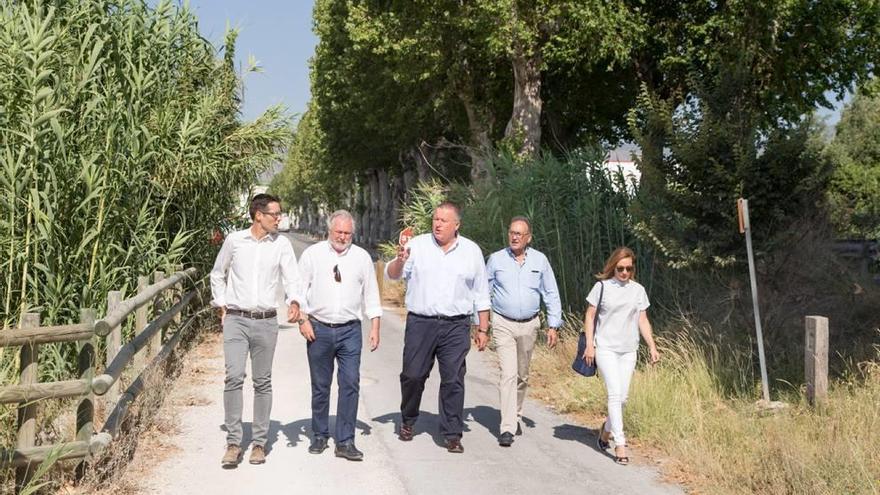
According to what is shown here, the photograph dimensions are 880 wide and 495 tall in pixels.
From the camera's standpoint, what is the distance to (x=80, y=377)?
6023 mm

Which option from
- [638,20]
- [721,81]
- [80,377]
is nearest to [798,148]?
[721,81]

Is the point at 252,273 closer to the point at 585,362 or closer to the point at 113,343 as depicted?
the point at 113,343

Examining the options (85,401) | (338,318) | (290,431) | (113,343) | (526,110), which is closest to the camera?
Result: (85,401)

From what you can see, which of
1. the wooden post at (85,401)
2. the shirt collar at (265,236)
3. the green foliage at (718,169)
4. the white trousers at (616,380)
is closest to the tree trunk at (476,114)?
the green foliage at (718,169)

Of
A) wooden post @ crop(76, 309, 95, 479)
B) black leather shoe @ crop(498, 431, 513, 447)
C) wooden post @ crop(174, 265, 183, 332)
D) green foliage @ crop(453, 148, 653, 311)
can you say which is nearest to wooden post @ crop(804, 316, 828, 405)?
black leather shoe @ crop(498, 431, 513, 447)

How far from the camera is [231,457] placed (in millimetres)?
7133

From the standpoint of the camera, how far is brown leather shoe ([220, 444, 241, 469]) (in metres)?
7.12

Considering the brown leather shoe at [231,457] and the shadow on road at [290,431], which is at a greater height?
the brown leather shoe at [231,457]

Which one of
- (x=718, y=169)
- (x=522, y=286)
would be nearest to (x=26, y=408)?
(x=522, y=286)

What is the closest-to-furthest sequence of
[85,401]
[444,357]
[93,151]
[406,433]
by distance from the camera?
[85,401], [444,357], [406,433], [93,151]

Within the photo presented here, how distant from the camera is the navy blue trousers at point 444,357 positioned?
26.2 ft

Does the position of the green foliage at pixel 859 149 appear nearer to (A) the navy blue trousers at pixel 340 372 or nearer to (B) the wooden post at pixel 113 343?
(A) the navy blue trousers at pixel 340 372

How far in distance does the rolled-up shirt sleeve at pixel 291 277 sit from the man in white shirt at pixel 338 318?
0.08 meters

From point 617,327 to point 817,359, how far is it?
222cm
